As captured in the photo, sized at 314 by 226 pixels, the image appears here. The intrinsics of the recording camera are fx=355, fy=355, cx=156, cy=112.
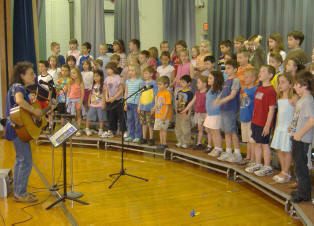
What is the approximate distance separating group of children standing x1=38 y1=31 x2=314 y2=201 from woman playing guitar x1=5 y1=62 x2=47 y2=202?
0.77m

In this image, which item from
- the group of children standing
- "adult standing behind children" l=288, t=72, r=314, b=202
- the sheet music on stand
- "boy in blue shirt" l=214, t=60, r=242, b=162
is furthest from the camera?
"boy in blue shirt" l=214, t=60, r=242, b=162

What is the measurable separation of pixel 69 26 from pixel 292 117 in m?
7.00

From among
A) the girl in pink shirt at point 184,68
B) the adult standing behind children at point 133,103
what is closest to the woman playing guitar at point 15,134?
the adult standing behind children at point 133,103

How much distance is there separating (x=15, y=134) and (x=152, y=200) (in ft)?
5.36

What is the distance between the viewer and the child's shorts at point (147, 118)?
19.1ft

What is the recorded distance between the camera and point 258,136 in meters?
4.16

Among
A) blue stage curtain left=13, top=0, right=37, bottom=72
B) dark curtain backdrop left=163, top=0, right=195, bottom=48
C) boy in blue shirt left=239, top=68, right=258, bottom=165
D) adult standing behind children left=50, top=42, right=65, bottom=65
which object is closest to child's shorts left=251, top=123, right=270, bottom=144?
boy in blue shirt left=239, top=68, right=258, bottom=165

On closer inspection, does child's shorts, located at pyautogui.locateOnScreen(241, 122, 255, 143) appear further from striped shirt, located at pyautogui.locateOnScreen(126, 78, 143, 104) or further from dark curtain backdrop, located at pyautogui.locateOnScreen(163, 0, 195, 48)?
dark curtain backdrop, located at pyautogui.locateOnScreen(163, 0, 195, 48)

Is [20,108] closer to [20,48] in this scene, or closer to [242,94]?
[242,94]

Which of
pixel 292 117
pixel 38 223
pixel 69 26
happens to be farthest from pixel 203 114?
pixel 69 26

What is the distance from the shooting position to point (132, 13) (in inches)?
344

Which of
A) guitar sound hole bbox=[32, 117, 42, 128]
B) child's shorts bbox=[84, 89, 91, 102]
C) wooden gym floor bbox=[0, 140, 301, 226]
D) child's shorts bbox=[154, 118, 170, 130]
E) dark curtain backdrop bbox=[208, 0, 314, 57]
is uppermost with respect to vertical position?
dark curtain backdrop bbox=[208, 0, 314, 57]

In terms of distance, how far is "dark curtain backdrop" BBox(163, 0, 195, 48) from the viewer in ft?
27.9

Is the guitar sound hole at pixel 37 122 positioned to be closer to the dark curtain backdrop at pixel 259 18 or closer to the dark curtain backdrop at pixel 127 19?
the dark curtain backdrop at pixel 259 18
